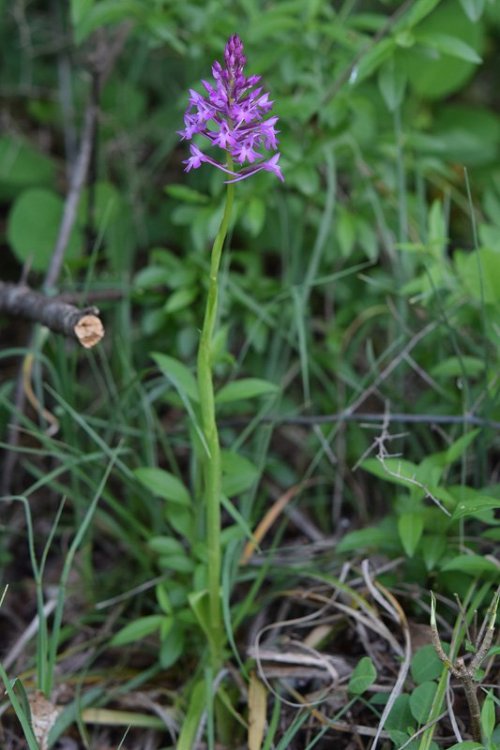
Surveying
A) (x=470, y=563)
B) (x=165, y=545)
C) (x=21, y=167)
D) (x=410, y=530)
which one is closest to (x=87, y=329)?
(x=165, y=545)

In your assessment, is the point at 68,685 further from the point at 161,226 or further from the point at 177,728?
the point at 161,226

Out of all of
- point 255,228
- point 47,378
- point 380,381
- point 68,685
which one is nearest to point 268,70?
point 255,228

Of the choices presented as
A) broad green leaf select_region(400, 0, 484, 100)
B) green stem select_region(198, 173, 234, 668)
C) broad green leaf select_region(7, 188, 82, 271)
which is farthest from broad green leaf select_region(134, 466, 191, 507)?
broad green leaf select_region(400, 0, 484, 100)

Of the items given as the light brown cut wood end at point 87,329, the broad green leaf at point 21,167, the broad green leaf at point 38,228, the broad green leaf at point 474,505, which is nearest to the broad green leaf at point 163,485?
the light brown cut wood end at point 87,329

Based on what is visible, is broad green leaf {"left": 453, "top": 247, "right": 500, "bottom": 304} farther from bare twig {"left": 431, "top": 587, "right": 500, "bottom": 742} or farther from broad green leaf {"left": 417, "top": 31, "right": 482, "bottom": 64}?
bare twig {"left": 431, "top": 587, "right": 500, "bottom": 742}

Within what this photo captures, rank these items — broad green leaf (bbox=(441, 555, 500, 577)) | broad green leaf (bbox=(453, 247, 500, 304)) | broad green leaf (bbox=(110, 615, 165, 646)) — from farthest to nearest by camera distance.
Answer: broad green leaf (bbox=(453, 247, 500, 304))
broad green leaf (bbox=(110, 615, 165, 646))
broad green leaf (bbox=(441, 555, 500, 577))

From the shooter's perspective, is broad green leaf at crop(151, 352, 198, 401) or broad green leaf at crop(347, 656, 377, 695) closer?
broad green leaf at crop(347, 656, 377, 695)

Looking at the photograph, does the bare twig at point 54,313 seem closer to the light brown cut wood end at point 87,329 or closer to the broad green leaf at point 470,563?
the light brown cut wood end at point 87,329

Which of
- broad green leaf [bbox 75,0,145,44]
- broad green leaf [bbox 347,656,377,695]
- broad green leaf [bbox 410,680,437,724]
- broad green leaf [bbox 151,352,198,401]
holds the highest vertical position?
broad green leaf [bbox 75,0,145,44]
